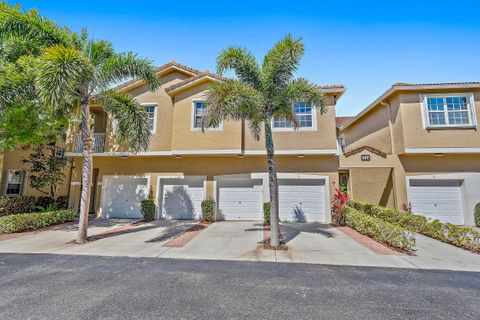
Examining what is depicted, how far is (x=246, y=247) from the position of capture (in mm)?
8398

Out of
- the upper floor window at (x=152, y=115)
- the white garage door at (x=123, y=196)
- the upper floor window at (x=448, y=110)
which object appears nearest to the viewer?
the upper floor window at (x=448, y=110)

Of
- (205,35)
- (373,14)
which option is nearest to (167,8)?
(205,35)

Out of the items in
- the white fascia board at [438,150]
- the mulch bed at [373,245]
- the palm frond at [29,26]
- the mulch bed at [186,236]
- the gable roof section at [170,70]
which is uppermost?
the gable roof section at [170,70]

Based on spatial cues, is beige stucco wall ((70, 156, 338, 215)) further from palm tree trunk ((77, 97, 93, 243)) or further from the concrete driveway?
palm tree trunk ((77, 97, 93, 243))

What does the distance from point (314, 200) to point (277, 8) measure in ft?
32.2

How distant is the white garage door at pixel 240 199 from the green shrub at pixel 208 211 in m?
0.62

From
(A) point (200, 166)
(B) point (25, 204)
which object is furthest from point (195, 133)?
(B) point (25, 204)

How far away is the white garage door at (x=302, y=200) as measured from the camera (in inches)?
526

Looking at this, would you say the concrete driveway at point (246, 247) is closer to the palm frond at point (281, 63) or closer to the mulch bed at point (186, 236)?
the mulch bed at point (186, 236)

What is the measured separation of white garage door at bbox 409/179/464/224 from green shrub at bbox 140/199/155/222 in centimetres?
1503

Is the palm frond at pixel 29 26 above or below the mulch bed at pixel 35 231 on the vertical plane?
above

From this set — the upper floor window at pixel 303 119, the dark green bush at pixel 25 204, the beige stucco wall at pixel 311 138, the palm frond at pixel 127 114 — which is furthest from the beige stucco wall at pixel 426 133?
the dark green bush at pixel 25 204

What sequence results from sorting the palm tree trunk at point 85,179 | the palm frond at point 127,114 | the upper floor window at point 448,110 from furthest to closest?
the upper floor window at point 448,110 → the palm frond at point 127,114 → the palm tree trunk at point 85,179

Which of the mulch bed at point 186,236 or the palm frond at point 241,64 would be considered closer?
the palm frond at point 241,64
